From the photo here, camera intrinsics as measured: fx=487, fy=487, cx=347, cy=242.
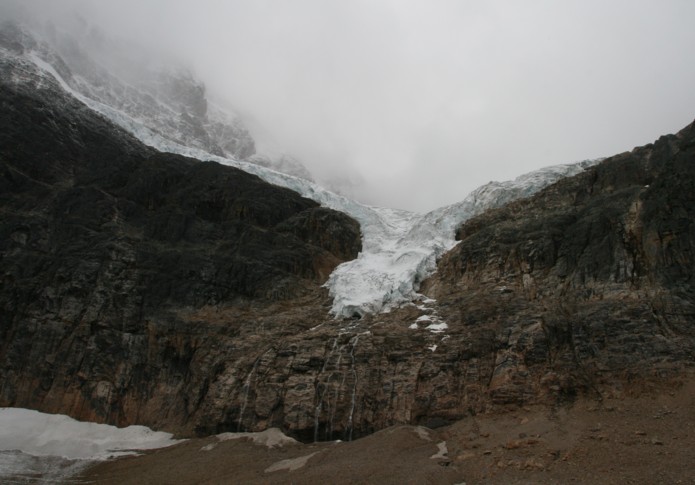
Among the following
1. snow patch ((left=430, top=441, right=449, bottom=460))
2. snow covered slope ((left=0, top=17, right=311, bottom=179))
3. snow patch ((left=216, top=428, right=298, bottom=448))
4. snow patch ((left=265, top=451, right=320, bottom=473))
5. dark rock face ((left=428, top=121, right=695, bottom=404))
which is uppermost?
snow covered slope ((left=0, top=17, right=311, bottom=179))

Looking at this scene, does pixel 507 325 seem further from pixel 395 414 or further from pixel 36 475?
pixel 36 475

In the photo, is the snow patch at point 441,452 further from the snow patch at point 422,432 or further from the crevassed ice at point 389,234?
the crevassed ice at point 389,234

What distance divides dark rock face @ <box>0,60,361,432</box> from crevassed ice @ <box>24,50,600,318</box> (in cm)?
430

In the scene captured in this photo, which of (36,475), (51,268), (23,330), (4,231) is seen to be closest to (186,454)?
(36,475)

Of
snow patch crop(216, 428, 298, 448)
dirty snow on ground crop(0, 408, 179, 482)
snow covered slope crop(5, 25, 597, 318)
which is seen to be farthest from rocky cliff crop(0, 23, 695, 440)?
snow covered slope crop(5, 25, 597, 318)

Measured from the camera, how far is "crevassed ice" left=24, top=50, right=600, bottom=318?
4509cm

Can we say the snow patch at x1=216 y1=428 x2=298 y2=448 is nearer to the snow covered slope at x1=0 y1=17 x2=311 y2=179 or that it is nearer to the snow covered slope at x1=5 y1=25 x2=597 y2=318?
the snow covered slope at x1=5 y1=25 x2=597 y2=318

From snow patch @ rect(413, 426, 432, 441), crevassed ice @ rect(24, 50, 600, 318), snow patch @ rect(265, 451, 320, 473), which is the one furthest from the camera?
crevassed ice @ rect(24, 50, 600, 318)

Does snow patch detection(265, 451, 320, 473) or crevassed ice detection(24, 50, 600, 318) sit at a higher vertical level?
crevassed ice detection(24, 50, 600, 318)

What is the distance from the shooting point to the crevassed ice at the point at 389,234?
45.1 meters

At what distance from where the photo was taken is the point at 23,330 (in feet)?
139

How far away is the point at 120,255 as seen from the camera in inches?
1924

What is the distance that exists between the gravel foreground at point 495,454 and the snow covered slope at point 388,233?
52.6 feet

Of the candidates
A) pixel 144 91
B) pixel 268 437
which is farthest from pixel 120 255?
pixel 144 91
